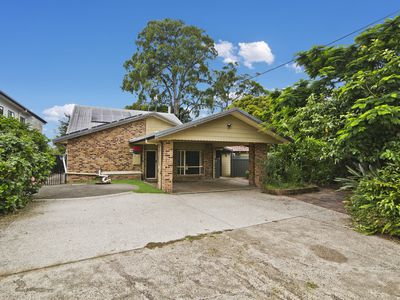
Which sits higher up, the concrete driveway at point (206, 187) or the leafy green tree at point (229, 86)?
the leafy green tree at point (229, 86)

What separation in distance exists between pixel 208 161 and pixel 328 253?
38.8ft

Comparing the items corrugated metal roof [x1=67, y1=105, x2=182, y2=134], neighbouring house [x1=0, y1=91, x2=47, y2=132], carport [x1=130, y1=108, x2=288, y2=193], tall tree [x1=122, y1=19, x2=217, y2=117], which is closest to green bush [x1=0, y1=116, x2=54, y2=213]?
carport [x1=130, y1=108, x2=288, y2=193]

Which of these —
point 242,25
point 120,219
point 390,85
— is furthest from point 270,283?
point 242,25

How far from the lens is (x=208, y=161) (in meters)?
15.6

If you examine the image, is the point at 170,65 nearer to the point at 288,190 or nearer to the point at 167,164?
the point at 167,164

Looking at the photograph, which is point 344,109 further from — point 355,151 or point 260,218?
point 260,218

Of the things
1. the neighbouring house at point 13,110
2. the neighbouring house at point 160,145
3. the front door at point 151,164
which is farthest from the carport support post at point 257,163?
the neighbouring house at point 13,110

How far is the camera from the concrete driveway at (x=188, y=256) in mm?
2826

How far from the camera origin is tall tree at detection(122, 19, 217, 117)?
28.8 metres

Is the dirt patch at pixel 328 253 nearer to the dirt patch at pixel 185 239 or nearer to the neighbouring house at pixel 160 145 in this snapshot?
the dirt patch at pixel 185 239

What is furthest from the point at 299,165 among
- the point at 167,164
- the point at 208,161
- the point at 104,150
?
the point at 104,150

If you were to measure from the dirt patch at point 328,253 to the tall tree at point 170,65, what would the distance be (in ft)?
91.0

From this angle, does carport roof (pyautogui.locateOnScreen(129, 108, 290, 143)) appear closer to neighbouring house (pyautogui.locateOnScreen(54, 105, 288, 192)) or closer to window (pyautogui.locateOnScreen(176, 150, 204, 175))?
neighbouring house (pyautogui.locateOnScreen(54, 105, 288, 192))

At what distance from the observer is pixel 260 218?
6.12 m
